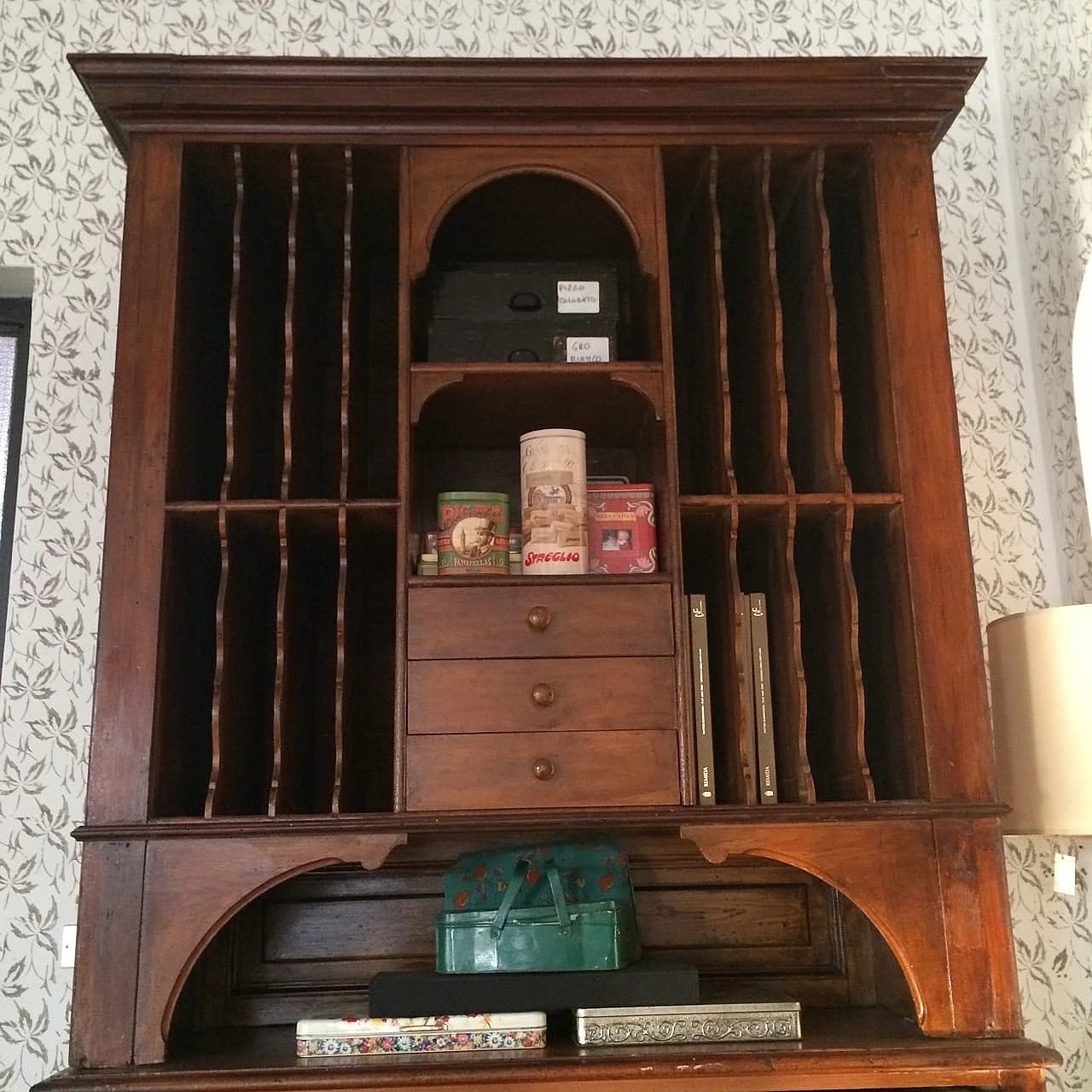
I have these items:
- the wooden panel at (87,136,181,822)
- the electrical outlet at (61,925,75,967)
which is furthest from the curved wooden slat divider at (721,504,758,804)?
the electrical outlet at (61,925,75,967)

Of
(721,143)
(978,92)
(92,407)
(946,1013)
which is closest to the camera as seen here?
(946,1013)

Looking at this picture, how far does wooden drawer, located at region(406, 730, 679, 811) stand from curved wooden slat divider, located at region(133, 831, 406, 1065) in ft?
0.31

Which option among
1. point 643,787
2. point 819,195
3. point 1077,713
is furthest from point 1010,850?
point 819,195

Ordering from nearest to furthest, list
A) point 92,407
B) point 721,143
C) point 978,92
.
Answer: point 721,143
point 92,407
point 978,92

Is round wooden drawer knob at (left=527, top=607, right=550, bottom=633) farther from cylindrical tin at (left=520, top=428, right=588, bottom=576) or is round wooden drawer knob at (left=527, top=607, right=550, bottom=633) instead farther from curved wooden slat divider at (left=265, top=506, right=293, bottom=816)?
curved wooden slat divider at (left=265, top=506, right=293, bottom=816)

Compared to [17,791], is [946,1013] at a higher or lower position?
lower

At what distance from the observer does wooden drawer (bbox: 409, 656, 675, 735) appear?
1538 mm

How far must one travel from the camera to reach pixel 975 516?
2.05m

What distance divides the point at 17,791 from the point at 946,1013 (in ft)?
4.86

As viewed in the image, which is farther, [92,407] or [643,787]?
[92,407]

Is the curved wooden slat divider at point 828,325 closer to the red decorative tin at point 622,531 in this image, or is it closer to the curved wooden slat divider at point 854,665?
the curved wooden slat divider at point 854,665

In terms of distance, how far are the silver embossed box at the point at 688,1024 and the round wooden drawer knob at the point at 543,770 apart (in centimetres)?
31

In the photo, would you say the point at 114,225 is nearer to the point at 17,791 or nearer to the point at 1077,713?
the point at 17,791

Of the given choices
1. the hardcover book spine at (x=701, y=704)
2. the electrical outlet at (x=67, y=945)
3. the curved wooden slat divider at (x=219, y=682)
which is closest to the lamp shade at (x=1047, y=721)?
the hardcover book spine at (x=701, y=704)
